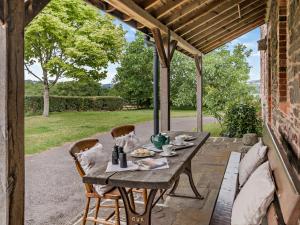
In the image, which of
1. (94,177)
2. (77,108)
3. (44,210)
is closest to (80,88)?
(77,108)

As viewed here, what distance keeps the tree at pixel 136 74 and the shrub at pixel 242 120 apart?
11.9m

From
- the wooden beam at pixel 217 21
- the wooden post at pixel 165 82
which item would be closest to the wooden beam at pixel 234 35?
the wooden beam at pixel 217 21

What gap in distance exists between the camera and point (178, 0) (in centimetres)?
397

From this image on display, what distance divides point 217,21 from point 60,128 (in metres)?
7.19

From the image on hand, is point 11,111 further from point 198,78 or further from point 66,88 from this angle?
point 66,88

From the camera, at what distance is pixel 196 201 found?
11.3 feet

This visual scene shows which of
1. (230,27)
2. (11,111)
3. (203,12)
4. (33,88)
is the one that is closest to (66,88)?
(33,88)

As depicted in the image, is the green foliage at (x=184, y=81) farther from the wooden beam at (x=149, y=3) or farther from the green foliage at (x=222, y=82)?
the wooden beam at (x=149, y=3)

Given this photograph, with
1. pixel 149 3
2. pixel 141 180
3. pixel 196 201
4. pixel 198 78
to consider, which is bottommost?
pixel 196 201

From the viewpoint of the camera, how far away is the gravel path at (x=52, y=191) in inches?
129

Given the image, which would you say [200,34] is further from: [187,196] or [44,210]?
[44,210]

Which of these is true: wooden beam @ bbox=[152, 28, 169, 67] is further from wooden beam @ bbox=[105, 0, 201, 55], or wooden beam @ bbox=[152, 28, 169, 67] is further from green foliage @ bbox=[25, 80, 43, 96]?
green foliage @ bbox=[25, 80, 43, 96]

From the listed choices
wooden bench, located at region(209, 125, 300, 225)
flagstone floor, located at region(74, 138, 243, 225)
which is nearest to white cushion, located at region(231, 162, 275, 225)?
wooden bench, located at region(209, 125, 300, 225)

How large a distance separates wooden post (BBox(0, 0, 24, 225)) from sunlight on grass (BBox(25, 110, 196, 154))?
6234 mm
